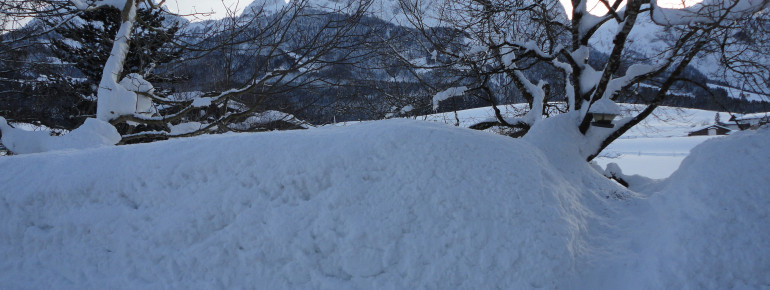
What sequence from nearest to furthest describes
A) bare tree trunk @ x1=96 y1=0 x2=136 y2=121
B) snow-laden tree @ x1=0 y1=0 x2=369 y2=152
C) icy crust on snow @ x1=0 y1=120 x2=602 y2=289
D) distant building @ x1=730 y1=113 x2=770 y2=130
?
icy crust on snow @ x1=0 y1=120 x2=602 y2=289
distant building @ x1=730 y1=113 x2=770 y2=130
bare tree trunk @ x1=96 y1=0 x2=136 y2=121
snow-laden tree @ x1=0 y1=0 x2=369 y2=152

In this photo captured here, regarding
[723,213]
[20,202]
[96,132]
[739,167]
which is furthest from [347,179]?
[96,132]

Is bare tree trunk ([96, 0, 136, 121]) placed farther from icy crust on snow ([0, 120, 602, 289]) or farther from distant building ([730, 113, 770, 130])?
distant building ([730, 113, 770, 130])

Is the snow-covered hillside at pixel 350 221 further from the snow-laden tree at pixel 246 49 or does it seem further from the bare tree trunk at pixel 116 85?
the snow-laden tree at pixel 246 49

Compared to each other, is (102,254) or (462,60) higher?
(462,60)

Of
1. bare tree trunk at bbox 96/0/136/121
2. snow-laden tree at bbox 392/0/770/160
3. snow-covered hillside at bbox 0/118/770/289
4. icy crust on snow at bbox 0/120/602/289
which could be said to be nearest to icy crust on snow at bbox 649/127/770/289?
snow-covered hillside at bbox 0/118/770/289

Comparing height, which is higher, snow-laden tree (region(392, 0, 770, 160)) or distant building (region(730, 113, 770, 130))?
snow-laden tree (region(392, 0, 770, 160))

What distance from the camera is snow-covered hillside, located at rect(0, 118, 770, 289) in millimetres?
2488

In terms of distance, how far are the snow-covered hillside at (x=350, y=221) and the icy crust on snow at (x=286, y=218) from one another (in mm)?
11

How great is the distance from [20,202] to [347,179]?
8.51ft

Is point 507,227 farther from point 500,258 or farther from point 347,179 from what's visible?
point 347,179

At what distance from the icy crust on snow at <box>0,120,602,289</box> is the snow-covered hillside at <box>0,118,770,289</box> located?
0.01 metres

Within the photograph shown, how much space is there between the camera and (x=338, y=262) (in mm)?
2477

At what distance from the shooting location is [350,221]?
2641mm

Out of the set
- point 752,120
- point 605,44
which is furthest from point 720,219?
point 605,44
